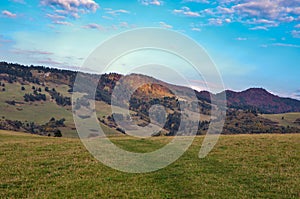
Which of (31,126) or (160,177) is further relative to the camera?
(31,126)

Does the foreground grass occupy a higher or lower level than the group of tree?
higher

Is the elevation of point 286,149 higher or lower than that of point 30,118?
higher

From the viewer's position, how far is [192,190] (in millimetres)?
16766

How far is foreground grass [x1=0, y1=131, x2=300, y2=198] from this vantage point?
1616 cm

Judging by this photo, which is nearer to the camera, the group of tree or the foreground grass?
the foreground grass

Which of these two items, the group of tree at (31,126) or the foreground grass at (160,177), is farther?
the group of tree at (31,126)

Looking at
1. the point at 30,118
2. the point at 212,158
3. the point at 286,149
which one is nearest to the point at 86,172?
the point at 212,158

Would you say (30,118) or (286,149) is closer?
(286,149)

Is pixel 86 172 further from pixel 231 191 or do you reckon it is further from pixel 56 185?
pixel 231 191

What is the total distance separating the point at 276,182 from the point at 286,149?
13.1 m

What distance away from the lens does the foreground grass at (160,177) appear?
16.2 metres

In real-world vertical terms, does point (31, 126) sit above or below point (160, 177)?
below

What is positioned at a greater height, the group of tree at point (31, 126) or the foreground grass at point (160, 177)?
the foreground grass at point (160, 177)

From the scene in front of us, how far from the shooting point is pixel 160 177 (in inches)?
780
